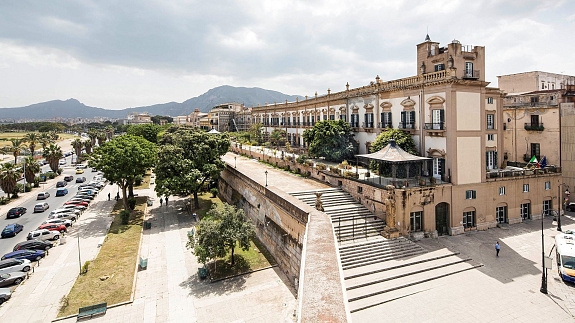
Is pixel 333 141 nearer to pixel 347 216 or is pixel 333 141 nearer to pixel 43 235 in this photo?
pixel 347 216

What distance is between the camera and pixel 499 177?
25.6m

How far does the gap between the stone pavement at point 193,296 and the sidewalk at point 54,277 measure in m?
2.76

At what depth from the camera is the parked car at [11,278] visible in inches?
777

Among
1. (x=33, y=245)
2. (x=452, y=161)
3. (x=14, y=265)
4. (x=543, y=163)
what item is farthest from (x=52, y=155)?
(x=543, y=163)

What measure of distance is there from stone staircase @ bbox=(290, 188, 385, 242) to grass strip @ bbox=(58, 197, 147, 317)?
1323cm

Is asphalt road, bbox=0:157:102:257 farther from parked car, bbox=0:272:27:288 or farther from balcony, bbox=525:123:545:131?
balcony, bbox=525:123:545:131

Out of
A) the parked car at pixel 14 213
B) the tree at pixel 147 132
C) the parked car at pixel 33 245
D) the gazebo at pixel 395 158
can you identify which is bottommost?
the parked car at pixel 33 245

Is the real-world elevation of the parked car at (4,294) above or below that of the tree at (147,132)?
below

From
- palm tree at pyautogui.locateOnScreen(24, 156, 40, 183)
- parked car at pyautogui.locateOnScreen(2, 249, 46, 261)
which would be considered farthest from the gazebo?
palm tree at pyautogui.locateOnScreen(24, 156, 40, 183)

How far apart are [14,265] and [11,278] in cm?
207

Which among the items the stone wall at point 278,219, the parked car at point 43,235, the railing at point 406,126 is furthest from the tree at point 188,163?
the railing at point 406,126

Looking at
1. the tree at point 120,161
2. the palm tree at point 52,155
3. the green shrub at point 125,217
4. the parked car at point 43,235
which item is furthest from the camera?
the palm tree at point 52,155

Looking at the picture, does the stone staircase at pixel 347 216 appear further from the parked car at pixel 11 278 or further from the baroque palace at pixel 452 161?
the parked car at pixel 11 278

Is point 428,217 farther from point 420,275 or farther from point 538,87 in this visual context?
point 538,87
